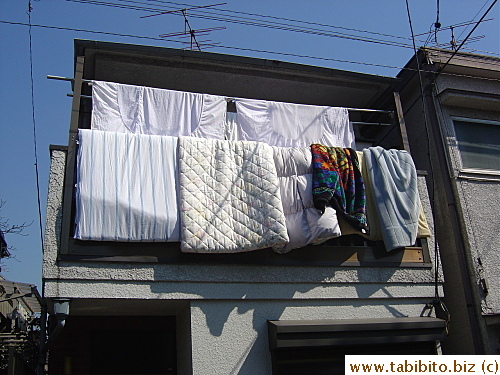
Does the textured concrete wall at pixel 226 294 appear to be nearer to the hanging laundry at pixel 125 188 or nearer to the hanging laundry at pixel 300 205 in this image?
the hanging laundry at pixel 125 188

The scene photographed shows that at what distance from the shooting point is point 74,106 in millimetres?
6988

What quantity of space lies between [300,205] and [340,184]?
2.32 ft

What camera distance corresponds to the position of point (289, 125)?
8688mm

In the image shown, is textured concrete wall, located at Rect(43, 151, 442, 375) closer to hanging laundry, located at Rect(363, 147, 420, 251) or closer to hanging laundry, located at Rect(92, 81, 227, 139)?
hanging laundry, located at Rect(363, 147, 420, 251)

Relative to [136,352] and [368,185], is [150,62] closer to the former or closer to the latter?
[368,185]

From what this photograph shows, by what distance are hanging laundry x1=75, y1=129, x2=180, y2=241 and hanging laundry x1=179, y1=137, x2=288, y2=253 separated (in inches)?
7.5

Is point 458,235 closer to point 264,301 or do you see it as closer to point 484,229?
point 484,229

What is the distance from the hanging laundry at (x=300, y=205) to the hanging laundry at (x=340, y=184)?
4.5 inches

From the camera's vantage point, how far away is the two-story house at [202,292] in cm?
630

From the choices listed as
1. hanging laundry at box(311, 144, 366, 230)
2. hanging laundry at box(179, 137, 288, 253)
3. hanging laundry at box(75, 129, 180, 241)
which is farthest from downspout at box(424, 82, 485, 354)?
hanging laundry at box(75, 129, 180, 241)

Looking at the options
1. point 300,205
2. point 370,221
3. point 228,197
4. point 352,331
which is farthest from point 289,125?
point 352,331

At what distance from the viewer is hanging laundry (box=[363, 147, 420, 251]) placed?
7422mm

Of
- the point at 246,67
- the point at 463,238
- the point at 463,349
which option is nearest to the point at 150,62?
the point at 246,67

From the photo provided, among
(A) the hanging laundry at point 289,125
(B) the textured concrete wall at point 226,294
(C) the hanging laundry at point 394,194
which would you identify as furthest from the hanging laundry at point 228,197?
(C) the hanging laundry at point 394,194
